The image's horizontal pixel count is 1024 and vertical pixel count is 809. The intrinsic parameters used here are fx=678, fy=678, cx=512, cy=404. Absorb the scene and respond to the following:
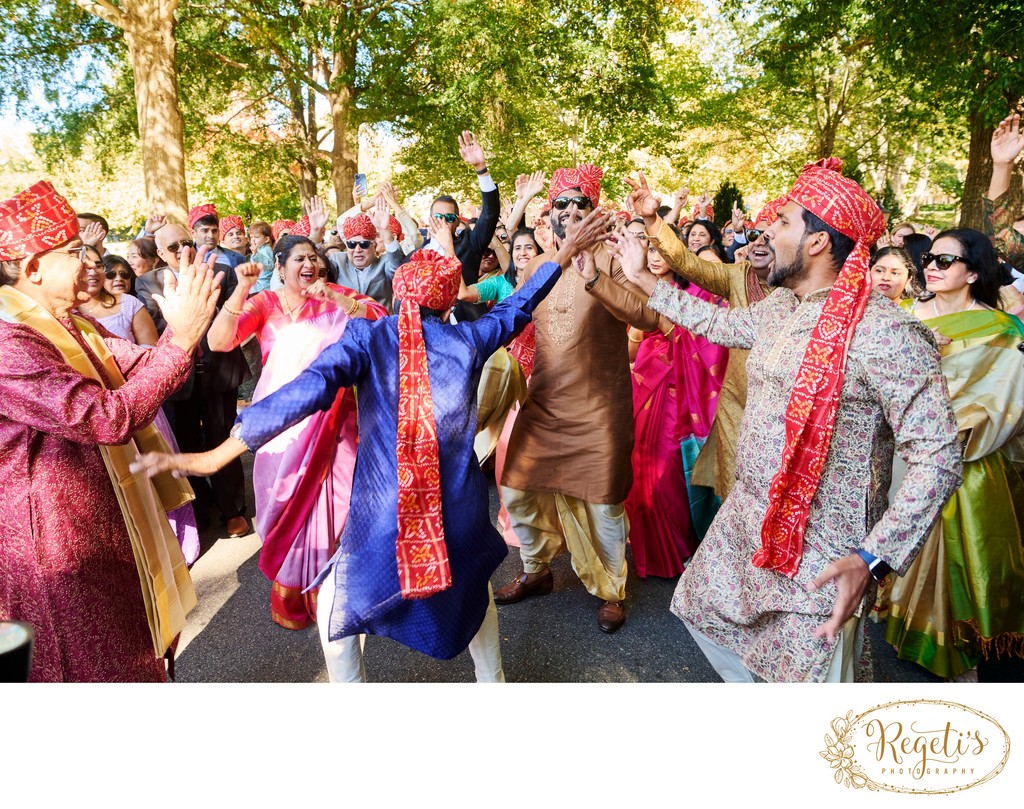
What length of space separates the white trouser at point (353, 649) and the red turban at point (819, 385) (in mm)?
1059

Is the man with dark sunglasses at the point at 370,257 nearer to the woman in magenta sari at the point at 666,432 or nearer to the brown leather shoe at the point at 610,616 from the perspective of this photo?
the woman in magenta sari at the point at 666,432

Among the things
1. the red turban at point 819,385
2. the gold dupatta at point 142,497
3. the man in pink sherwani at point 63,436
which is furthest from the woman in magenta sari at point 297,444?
the red turban at point 819,385

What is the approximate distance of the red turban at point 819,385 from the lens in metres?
1.88

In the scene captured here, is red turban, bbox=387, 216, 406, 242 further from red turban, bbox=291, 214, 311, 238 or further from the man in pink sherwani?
the man in pink sherwani

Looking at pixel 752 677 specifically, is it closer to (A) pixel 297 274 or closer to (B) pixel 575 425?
(B) pixel 575 425

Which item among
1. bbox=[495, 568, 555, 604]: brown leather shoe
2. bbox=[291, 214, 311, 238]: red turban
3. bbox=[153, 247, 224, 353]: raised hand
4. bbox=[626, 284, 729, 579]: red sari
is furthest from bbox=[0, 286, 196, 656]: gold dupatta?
bbox=[291, 214, 311, 238]: red turban

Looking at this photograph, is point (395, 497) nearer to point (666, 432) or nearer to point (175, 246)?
point (666, 432)

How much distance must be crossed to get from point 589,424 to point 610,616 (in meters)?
0.98

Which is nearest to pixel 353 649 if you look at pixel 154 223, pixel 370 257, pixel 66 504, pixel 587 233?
pixel 66 504

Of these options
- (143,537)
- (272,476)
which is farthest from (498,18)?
(143,537)

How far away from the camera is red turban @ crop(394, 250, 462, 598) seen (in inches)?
85.8

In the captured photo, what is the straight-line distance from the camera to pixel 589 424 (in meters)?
3.51

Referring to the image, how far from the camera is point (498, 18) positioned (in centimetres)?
1229
